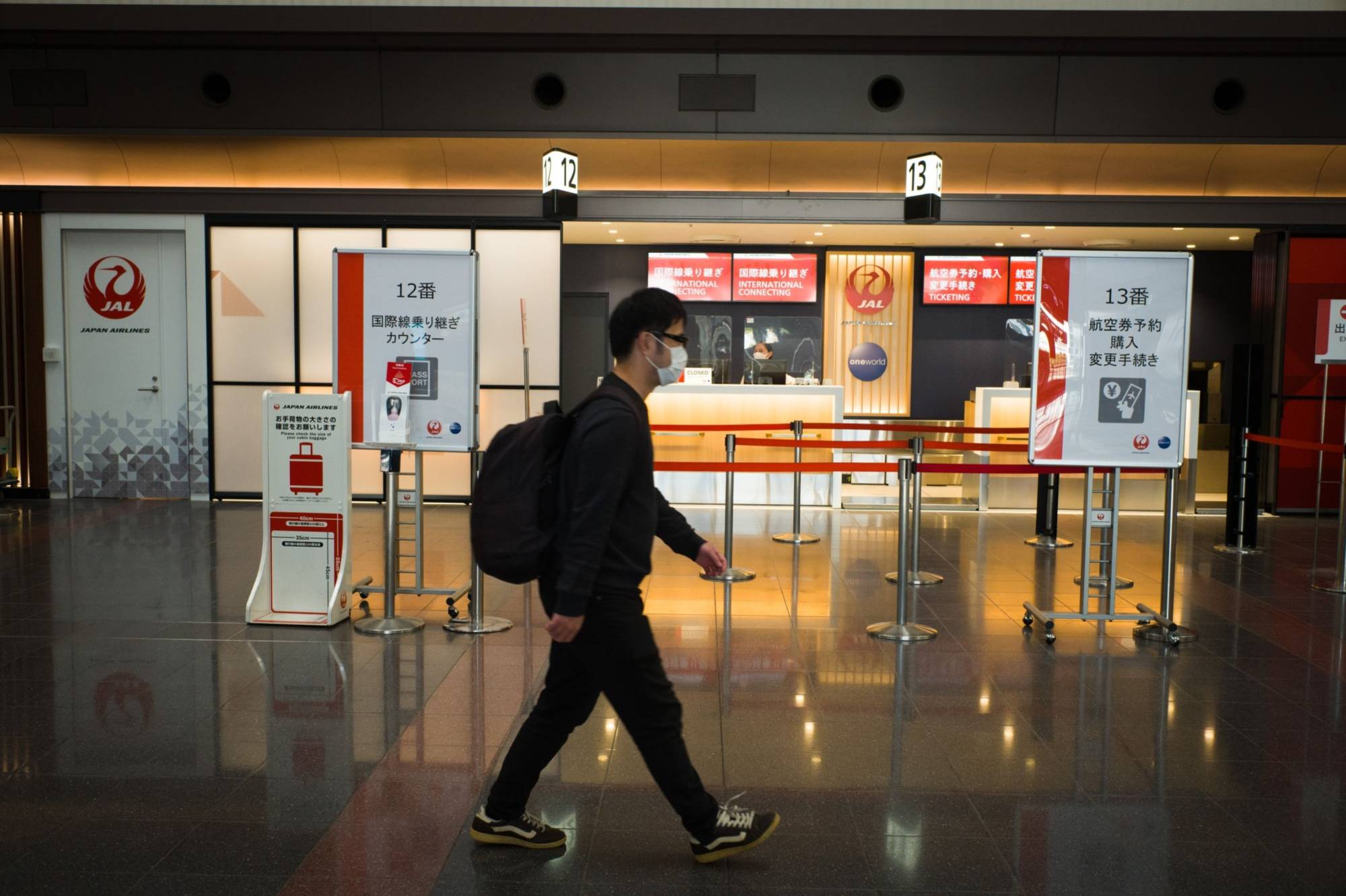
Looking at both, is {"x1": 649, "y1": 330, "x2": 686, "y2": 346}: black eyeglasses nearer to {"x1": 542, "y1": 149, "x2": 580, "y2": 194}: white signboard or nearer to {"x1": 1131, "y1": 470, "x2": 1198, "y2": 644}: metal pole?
{"x1": 1131, "y1": 470, "x2": 1198, "y2": 644}: metal pole

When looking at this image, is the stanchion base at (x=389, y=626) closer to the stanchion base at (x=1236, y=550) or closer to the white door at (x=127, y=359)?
the white door at (x=127, y=359)

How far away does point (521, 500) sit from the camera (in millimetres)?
2871

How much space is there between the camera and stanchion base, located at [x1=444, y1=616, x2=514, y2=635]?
5.72 m

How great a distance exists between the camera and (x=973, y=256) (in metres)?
13.3

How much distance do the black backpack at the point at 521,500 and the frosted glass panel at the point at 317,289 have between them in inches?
309

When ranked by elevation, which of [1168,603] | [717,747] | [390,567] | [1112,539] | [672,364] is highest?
[672,364]

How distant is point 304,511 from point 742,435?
19.6 ft

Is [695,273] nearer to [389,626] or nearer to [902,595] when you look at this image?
[902,595]

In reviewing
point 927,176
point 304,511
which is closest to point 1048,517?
point 927,176

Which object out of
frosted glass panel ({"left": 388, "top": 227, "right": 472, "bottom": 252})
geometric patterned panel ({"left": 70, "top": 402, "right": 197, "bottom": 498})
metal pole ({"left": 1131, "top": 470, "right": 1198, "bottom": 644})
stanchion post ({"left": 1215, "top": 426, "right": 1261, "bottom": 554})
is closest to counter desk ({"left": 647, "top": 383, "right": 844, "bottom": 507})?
frosted glass panel ({"left": 388, "top": 227, "right": 472, "bottom": 252})

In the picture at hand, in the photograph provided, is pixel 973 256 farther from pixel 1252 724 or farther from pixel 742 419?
pixel 1252 724

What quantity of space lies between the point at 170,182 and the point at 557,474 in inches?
356

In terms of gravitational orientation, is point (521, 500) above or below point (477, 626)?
above

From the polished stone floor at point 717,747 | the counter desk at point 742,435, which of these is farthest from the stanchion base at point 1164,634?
the counter desk at point 742,435
